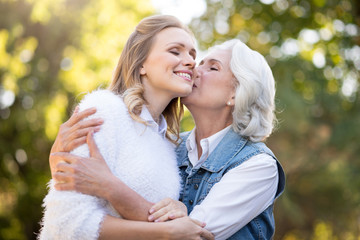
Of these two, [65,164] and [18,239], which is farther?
[18,239]

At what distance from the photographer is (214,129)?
10.6 feet

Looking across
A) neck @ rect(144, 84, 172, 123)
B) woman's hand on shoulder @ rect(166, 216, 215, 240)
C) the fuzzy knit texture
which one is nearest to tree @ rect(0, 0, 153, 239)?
neck @ rect(144, 84, 172, 123)

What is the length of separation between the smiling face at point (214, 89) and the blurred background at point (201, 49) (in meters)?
6.67

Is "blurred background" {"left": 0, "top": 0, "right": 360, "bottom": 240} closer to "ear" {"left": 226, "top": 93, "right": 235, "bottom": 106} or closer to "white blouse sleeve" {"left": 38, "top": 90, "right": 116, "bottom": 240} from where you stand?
"ear" {"left": 226, "top": 93, "right": 235, "bottom": 106}

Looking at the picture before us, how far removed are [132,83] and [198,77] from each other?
0.56 meters

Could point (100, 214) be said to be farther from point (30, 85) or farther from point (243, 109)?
point (30, 85)

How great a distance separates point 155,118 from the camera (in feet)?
9.48

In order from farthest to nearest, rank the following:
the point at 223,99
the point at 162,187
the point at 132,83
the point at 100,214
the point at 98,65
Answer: the point at 98,65 → the point at 223,99 → the point at 132,83 → the point at 162,187 → the point at 100,214

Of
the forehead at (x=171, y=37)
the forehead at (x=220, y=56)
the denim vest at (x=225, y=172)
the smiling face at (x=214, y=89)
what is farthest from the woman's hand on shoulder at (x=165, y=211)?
the forehead at (x=220, y=56)

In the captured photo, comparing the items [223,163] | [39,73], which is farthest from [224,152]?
[39,73]

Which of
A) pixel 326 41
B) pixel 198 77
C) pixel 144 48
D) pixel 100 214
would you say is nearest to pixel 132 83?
pixel 144 48

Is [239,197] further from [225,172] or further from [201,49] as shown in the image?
[201,49]

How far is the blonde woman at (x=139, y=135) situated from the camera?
222cm

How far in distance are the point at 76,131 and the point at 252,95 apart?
1.27m
